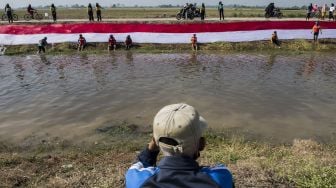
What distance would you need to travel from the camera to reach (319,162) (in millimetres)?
7957

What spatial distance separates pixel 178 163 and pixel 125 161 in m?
5.97

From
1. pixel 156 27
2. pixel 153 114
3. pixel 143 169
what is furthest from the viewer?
pixel 156 27

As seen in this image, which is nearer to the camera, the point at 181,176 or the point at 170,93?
the point at 181,176

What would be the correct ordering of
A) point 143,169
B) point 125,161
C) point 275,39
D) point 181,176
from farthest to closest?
point 275,39
point 125,161
point 143,169
point 181,176

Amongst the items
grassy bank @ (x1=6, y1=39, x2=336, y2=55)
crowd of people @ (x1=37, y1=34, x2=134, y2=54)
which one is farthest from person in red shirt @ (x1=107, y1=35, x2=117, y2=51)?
grassy bank @ (x1=6, y1=39, x2=336, y2=55)

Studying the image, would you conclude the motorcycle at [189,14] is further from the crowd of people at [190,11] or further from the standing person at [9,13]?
the standing person at [9,13]

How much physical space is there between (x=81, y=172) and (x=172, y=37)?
2370 cm

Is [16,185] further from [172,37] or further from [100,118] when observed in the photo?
[172,37]

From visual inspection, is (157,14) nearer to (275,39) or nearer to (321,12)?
(321,12)

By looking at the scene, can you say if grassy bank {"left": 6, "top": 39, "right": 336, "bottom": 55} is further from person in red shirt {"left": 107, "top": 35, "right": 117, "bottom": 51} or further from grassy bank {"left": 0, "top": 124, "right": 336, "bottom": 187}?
grassy bank {"left": 0, "top": 124, "right": 336, "bottom": 187}

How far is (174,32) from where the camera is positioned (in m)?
30.8

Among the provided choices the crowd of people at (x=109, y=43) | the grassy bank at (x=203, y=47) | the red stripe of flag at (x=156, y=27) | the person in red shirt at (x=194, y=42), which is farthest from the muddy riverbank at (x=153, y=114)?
the red stripe of flag at (x=156, y=27)

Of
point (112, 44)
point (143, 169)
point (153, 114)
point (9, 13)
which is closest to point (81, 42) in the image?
point (112, 44)

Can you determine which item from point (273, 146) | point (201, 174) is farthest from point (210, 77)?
point (201, 174)
